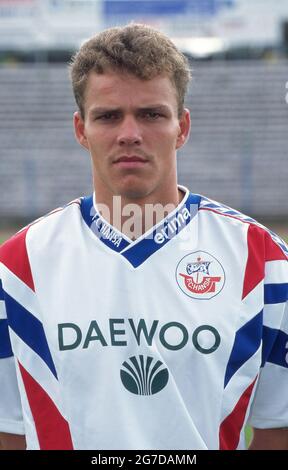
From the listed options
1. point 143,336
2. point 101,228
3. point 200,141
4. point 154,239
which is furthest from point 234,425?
point 200,141

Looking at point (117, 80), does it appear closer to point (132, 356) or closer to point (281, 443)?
point (132, 356)

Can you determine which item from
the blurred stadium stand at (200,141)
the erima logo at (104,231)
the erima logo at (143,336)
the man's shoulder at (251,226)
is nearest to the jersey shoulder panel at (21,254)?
the erima logo at (104,231)

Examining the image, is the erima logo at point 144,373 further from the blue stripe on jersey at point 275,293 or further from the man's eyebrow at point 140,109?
the man's eyebrow at point 140,109

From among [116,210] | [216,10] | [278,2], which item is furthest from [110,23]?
[116,210]

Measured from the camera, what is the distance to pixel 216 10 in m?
14.8

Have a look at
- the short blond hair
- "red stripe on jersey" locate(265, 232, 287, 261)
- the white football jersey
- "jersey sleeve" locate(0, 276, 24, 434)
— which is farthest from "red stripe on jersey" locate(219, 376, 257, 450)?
the short blond hair

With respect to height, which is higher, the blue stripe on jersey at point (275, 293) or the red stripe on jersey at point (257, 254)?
the red stripe on jersey at point (257, 254)

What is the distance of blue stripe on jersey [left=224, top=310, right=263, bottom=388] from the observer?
2.42m

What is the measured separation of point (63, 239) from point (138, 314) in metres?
0.33

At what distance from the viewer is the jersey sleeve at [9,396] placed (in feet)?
8.42

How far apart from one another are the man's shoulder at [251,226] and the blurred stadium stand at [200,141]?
13.5m

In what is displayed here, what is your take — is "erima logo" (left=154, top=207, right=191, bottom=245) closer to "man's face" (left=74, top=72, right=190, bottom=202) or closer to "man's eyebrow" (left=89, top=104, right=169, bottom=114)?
"man's face" (left=74, top=72, right=190, bottom=202)

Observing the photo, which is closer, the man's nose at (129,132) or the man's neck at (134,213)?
the man's nose at (129,132)

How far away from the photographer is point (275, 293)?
8.23 ft
